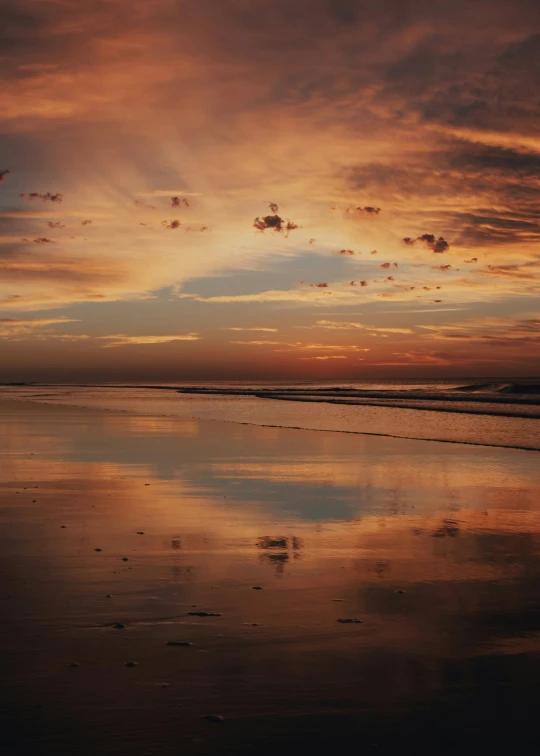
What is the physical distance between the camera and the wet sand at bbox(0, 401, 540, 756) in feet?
15.7

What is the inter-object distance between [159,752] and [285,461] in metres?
14.3

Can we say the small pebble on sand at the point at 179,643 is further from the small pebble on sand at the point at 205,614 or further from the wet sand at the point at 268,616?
the small pebble on sand at the point at 205,614

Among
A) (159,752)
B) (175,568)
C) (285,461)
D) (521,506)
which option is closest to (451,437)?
(285,461)

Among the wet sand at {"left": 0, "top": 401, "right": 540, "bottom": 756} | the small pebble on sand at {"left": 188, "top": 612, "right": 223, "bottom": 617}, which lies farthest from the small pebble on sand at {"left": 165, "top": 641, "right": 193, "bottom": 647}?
the small pebble on sand at {"left": 188, "top": 612, "right": 223, "bottom": 617}

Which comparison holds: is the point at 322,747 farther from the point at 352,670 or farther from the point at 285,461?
the point at 285,461

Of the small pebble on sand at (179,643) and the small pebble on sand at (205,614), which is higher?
the small pebble on sand at (205,614)

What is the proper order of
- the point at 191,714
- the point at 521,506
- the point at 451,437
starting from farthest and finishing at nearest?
the point at 451,437 < the point at 521,506 < the point at 191,714

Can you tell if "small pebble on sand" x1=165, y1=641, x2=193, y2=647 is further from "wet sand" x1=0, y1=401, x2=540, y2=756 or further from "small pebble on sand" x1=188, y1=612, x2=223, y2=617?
"small pebble on sand" x1=188, y1=612, x2=223, y2=617

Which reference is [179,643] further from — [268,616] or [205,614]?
[268,616]

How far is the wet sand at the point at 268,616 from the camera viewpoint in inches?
188

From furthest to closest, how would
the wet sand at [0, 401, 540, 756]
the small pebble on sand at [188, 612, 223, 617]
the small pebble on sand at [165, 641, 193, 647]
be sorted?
the small pebble on sand at [188, 612, 223, 617] → the small pebble on sand at [165, 641, 193, 647] → the wet sand at [0, 401, 540, 756]

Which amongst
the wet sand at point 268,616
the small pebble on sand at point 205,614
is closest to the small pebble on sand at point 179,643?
the wet sand at point 268,616

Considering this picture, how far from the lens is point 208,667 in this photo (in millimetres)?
5652

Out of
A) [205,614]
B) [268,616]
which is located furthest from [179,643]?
[268,616]
